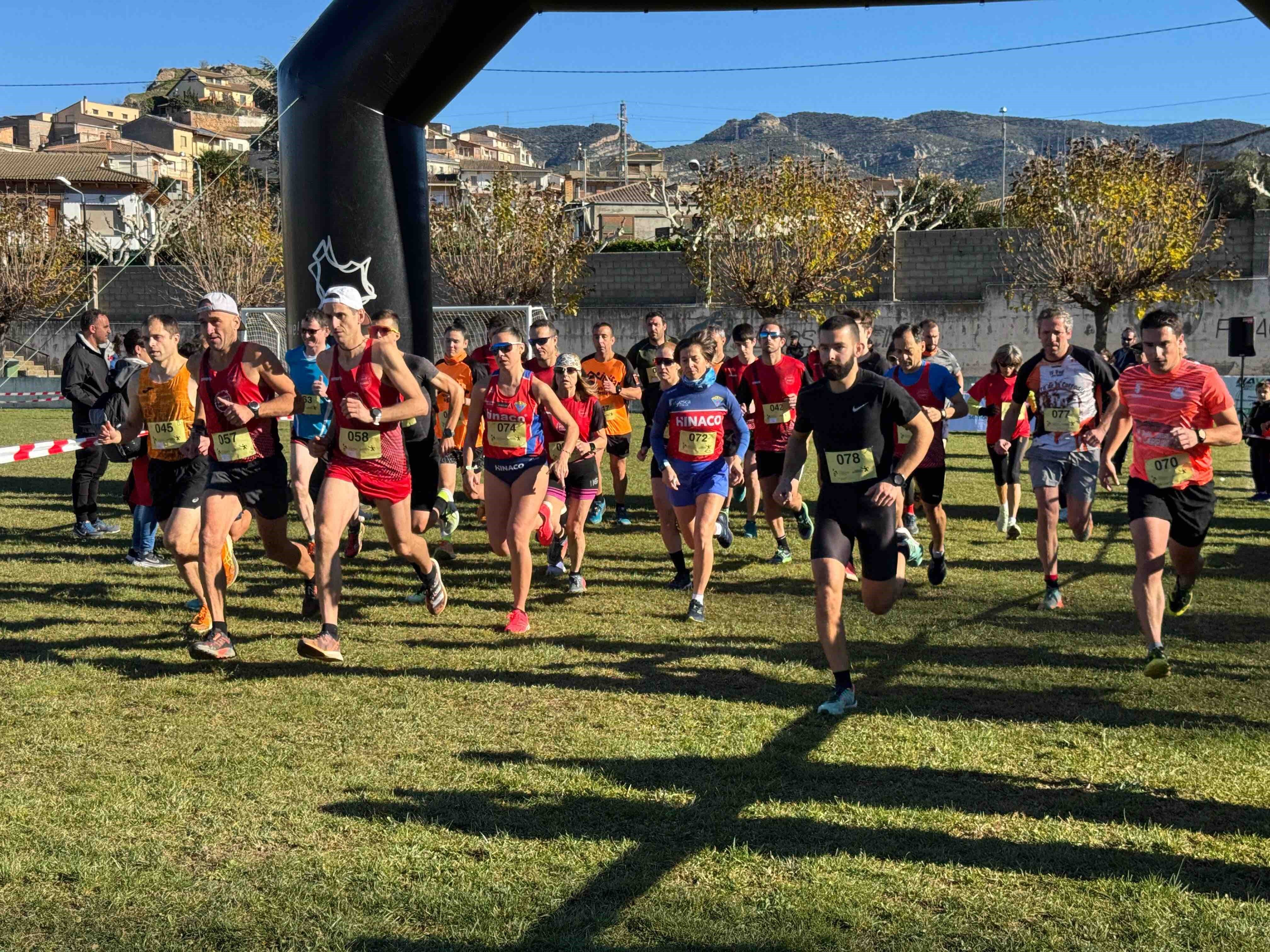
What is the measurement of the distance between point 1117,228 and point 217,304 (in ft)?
105

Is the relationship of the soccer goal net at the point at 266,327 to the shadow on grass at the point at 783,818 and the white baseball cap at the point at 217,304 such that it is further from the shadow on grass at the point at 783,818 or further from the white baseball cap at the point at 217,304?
the shadow on grass at the point at 783,818

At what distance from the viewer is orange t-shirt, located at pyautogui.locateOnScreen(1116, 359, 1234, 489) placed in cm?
714

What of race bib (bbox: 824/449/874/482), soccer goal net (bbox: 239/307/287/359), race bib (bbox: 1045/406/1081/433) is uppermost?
soccer goal net (bbox: 239/307/287/359)

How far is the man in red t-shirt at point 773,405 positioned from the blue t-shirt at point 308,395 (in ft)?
11.7

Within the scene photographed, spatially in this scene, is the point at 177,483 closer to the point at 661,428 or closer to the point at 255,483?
the point at 255,483

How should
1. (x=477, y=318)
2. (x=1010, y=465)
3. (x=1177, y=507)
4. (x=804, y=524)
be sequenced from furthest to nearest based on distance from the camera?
(x=477, y=318) < (x=1010, y=465) < (x=804, y=524) < (x=1177, y=507)

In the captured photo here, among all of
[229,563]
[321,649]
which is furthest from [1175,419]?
[229,563]

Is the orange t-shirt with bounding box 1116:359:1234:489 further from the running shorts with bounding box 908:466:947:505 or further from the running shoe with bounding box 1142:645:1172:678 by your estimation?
the running shorts with bounding box 908:466:947:505

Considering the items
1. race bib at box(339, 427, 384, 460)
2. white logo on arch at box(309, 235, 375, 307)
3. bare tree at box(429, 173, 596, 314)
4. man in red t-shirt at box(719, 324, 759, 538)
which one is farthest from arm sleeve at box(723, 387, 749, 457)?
bare tree at box(429, 173, 596, 314)

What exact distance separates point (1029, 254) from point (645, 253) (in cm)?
1254

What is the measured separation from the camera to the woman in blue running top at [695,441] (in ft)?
29.3

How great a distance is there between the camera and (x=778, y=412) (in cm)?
1087

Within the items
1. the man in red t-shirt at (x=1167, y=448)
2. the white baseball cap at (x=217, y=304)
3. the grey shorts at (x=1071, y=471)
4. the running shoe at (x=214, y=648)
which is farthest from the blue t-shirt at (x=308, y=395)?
the man in red t-shirt at (x=1167, y=448)

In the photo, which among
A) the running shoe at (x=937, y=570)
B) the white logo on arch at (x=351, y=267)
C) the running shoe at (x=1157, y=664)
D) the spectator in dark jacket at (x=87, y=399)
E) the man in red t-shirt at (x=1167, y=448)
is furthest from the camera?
the spectator in dark jacket at (x=87, y=399)
